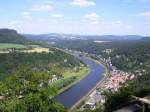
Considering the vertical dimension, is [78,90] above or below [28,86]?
below

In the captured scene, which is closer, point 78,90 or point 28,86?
point 28,86

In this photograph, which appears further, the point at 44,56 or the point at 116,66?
the point at 116,66

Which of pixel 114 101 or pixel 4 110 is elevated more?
pixel 114 101

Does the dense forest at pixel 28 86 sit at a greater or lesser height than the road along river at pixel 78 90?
greater

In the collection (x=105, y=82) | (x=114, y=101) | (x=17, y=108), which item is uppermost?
A: (x=114, y=101)

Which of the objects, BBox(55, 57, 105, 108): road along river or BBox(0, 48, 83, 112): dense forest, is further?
BBox(55, 57, 105, 108): road along river

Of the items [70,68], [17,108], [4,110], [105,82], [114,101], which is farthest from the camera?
[70,68]

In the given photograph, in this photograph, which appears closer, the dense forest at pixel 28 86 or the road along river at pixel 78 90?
the dense forest at pixel 28 86

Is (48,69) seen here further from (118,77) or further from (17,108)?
(17,108)

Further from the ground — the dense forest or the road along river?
the dense forest

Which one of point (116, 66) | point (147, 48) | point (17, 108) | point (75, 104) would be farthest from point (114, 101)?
point (147, 48)

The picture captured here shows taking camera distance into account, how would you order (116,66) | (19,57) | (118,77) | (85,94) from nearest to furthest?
(85,94), (118,77), (19,57), (116,66)
